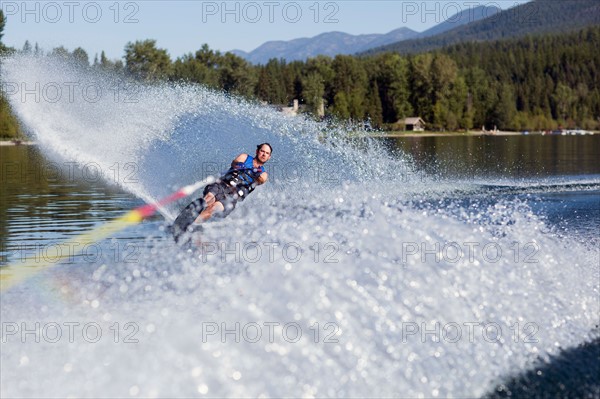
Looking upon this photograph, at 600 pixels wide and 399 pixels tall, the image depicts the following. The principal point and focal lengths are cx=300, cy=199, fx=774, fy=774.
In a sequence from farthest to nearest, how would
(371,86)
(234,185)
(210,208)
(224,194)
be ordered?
(371,86)
(234,185)
(224,194)
(210,208)

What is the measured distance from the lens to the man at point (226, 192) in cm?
1073

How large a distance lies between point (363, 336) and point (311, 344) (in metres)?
0.45

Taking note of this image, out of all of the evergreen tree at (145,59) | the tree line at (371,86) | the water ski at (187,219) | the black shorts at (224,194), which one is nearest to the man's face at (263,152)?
the black shorts at (224,194)

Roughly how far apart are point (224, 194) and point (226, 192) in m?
0.07

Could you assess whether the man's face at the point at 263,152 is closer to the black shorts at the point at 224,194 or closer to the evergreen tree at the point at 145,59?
the black shorts at the point at 224,194

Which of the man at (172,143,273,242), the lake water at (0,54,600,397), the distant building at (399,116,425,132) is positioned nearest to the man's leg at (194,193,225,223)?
the man at (172,143,273,242)

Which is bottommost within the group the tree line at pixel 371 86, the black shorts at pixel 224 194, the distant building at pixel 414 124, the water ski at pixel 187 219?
the water ski at pixel 187 219

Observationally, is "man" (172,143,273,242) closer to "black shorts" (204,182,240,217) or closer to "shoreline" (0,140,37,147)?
"black shorts" (204,182,240,217)

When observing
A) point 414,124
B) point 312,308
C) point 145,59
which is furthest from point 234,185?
point 414,124

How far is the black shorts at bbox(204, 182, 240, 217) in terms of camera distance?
11.2 meters

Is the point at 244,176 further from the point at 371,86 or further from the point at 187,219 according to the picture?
the point at 371,86

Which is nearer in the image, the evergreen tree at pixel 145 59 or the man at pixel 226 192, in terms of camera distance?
the man at pixel 226 192

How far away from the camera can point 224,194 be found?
37.1ft

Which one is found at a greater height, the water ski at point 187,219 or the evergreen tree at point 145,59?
the evergreen tree at point 145,59
